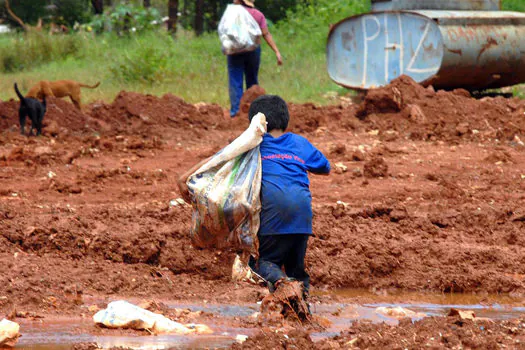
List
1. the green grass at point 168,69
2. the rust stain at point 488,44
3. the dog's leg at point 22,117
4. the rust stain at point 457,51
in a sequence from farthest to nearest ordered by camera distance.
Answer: the green grass at point 168,69
the rust stain at point 488,44
the rust stain at point 457,51
the dog's leg at point 22,117

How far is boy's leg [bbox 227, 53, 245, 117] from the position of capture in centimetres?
1209

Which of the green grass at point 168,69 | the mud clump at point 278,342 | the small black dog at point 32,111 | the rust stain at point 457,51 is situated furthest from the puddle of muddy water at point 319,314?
the green grass at point 168,69

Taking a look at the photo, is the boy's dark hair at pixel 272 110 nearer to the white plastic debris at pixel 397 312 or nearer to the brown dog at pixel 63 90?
the white plastic debris at pixel 397 312

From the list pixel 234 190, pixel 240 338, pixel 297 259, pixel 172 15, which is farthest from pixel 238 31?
pixel 172 15

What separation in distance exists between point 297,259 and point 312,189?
3.24m

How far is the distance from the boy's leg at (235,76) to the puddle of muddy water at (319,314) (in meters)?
6.77

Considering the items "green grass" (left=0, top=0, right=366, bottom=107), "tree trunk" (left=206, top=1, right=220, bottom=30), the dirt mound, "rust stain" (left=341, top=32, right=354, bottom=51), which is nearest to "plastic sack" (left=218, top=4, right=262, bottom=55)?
the dirt mound

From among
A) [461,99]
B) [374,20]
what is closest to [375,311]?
[461,99]

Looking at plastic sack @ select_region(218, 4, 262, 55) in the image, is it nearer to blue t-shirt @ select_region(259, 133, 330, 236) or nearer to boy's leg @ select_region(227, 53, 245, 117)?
boy's leg @ select_region(227, 53, 245, 117)

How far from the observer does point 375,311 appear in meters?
5.09

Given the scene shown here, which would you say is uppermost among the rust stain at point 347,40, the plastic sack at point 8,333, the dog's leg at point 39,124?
the plastic sack at point 8,333

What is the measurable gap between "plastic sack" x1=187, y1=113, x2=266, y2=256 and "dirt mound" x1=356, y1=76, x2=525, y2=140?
650 centimetres

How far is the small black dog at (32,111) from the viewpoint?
1092 cm

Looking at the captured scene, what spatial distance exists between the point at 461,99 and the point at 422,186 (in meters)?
3.97
